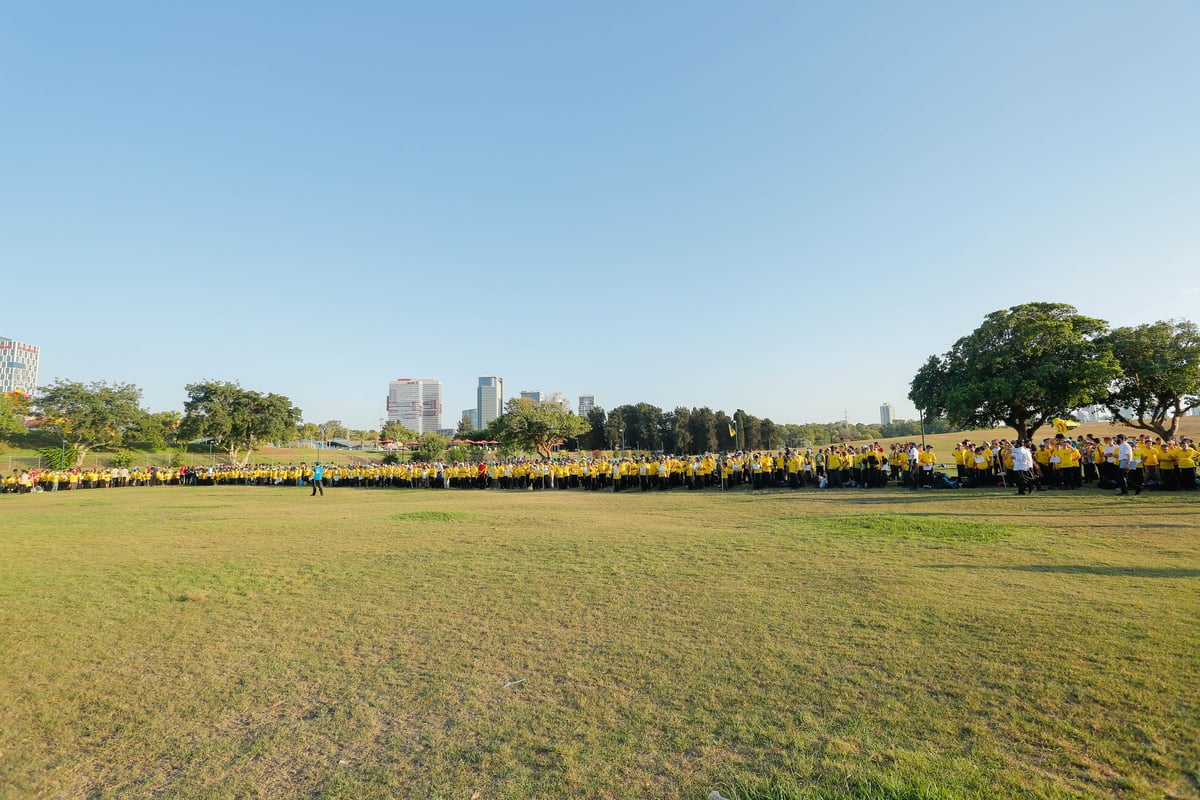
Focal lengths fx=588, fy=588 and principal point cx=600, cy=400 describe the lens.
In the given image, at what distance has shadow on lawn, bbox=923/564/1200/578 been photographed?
6750 mm

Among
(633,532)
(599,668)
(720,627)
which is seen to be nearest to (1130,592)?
(720,627)

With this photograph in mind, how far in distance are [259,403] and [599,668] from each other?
63.6 metres

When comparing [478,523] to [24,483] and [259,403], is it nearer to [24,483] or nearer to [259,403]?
[24,483]

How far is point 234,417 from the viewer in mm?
55750

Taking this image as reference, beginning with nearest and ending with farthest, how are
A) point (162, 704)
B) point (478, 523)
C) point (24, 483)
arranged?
point (162, 704), point (478, 523), point (24, 483)

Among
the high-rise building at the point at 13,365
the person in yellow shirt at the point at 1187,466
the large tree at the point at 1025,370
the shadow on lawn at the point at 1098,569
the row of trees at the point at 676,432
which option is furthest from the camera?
the high-rise building at the point at 13,365

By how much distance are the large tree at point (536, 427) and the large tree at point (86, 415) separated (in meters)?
34.8

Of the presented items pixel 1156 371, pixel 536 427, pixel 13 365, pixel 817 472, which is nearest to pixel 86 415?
pixel 536 427

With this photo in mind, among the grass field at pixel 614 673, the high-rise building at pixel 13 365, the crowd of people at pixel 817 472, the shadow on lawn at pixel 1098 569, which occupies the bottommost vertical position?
the grass field at pixel 614 673

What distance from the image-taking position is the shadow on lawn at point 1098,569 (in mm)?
6750

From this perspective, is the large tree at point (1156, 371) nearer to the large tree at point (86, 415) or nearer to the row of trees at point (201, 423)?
the row of trees at point (201, 423)

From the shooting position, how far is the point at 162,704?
158 inches

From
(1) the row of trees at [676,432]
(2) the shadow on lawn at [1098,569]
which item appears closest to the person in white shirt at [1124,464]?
(2) the shadow on lawn at [1098,569]

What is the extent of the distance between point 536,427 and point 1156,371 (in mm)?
44373
